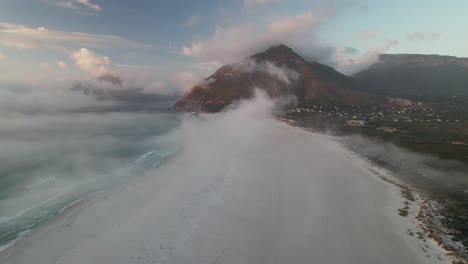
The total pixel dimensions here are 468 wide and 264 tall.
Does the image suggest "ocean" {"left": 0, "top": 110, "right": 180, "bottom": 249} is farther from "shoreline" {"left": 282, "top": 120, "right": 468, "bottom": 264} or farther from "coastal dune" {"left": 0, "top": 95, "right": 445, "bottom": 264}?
"shoreline" {"left": 282, "top": 120, "right": 468, "bottom": 264}

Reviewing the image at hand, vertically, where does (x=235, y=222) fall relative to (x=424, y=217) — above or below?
above

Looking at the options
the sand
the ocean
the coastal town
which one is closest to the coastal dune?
the sand

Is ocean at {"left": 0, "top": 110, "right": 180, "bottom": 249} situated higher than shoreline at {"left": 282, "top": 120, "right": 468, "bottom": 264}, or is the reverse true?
ocean at {"left": 0, "top": 110, "right": 180, "bottom": 249}

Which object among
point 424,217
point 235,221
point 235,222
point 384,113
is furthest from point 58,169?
point 384,113

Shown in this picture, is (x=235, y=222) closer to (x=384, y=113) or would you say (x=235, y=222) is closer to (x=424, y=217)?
(x=424, y=217)

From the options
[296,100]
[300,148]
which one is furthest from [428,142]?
[296,100]

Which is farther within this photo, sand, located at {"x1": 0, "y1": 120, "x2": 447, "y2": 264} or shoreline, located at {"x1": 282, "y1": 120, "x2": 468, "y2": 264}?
shoreline, located at {"x1": 282, "y1": 120, "x2": 468, "y2": 264}
